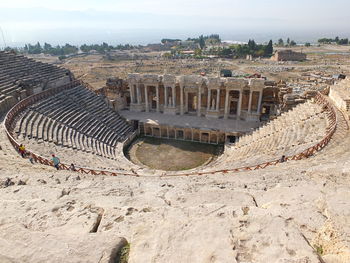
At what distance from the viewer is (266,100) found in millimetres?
32344

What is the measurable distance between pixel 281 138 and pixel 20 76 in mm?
29525

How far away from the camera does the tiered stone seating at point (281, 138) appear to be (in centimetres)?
1863

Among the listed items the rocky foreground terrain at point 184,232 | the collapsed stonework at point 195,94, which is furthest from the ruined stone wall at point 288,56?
the rocky foreground terrain at point 184,232

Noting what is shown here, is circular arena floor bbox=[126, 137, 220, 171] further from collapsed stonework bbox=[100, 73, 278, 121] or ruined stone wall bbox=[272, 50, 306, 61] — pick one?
ruined stone wall bbox=[272, 50, 306, 61]

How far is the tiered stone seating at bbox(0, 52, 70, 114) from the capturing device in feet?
81.6

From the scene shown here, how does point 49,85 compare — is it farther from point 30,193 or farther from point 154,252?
point 154,252

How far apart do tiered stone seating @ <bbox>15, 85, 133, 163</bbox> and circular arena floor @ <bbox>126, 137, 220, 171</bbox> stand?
2401 millimetres

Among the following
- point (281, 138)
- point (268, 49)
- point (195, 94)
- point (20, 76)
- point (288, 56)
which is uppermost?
point (268, 49)

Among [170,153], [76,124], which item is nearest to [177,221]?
[170,153]

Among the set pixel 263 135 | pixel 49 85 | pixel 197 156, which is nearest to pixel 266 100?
pixel 263 135

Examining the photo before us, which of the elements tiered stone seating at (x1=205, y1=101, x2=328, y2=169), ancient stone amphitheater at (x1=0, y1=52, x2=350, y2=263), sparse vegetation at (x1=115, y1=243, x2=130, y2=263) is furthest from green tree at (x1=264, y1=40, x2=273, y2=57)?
sparse vegetation at (x1=115, y1=243, x2=130, y2=263)

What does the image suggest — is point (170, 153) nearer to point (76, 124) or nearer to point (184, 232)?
point (76, 124)

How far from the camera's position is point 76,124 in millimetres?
26453

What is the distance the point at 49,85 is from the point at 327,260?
33.0 metres
